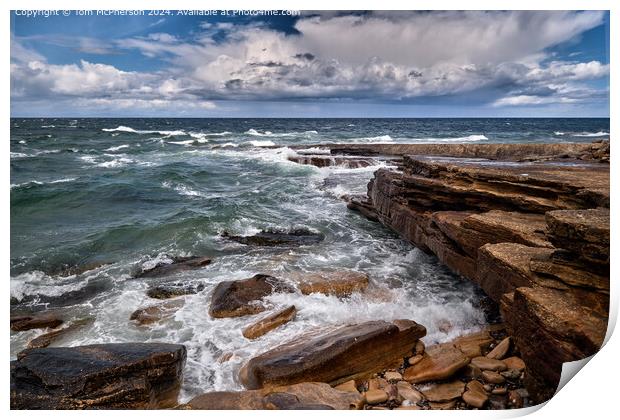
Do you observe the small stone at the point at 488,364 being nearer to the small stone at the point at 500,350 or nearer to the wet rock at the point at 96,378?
the small stone at the point at 500,350

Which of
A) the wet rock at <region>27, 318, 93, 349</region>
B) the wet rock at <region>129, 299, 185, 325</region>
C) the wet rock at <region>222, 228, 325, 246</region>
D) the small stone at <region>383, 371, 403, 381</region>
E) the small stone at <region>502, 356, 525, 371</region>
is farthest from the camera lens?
the wet rock at <region>222, 228, 325, 246</region>

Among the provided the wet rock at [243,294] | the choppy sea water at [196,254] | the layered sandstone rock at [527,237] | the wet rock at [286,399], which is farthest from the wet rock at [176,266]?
the layered sandstone rock at [527,237]

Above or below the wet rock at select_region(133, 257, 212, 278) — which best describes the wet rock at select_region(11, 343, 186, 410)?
above

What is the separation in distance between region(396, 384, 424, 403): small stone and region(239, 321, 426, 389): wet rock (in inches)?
15.9

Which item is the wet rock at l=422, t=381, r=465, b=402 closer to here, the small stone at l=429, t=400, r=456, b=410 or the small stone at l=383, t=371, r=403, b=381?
the small stone at l=429, t=400, r=456, b=410

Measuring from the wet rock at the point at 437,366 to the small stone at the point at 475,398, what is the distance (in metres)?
0.31

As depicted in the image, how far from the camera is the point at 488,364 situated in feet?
13.6

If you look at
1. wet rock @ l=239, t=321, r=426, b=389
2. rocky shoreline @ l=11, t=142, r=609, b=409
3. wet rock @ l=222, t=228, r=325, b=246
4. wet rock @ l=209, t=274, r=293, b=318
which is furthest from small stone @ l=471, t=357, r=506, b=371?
wet rock @ l=222, t=228, r=325, b=246

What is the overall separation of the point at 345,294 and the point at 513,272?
2.96 metres

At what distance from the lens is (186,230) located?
10555 mm

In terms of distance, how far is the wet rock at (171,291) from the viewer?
6.70 metres

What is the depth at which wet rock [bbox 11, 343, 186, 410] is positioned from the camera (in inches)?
142
